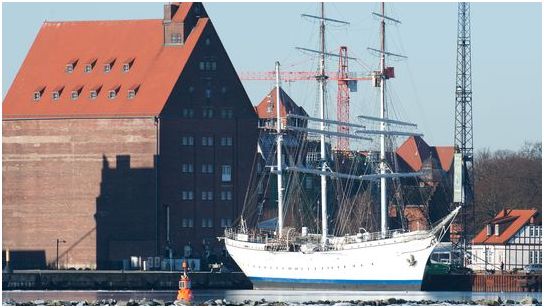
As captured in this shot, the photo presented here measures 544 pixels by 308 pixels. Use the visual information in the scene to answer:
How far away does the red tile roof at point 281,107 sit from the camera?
578 ft

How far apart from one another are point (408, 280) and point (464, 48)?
23212mm

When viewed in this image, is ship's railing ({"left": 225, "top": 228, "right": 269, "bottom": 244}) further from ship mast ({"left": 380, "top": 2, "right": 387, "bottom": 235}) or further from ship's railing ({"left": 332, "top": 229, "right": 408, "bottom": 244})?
ship mast ({"left": 380, "top": 2, "right": 387, "bottom": 235})

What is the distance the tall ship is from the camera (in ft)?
451

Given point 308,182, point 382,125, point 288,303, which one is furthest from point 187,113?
point 288,303

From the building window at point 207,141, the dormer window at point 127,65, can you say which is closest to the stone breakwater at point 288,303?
the building window at point 207,141

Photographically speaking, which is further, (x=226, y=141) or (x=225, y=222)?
(x=226, y=141)

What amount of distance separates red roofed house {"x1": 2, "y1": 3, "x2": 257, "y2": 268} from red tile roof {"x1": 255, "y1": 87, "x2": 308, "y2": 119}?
29.2 ft

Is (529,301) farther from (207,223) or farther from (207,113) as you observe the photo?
(207,113)

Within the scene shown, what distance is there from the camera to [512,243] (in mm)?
160500

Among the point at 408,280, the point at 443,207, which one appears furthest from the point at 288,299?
the point at 443,207

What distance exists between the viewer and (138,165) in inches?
6417

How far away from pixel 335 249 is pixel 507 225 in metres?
21.8

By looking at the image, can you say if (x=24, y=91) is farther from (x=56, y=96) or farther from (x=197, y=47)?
(x=197, y=47)

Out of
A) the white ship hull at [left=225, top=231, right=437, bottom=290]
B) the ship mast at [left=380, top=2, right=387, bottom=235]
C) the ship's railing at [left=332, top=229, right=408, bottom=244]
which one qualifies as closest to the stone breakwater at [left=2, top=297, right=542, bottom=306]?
the white ship hull at [left=225, top=231, right=437, bottom=290]
